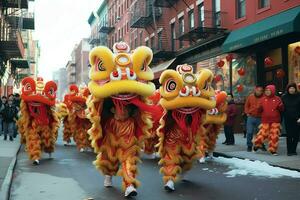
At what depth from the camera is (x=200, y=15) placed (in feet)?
83.1

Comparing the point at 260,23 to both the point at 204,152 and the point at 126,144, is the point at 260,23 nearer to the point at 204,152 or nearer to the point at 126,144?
the point at 204,152

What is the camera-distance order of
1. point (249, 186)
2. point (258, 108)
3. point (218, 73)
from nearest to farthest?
point (249, 186), point (258, 108), point (218, 73)

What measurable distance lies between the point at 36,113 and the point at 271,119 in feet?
19.5

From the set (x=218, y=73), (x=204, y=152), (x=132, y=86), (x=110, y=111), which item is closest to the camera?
(x=132, y=86)

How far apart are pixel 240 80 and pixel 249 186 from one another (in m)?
13.4

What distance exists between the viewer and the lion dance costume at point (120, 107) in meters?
7.36

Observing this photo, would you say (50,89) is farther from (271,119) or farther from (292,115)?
(292,115)

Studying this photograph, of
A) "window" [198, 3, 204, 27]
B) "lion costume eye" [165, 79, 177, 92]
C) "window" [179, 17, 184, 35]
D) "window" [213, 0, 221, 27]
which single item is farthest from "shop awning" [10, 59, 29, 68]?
"lion costume eye" [165, 79, 177, 92]

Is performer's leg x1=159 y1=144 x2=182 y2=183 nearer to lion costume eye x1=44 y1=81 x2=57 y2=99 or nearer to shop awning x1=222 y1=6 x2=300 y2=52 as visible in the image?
lion costume eye x1=44 y1=81 x2=57 y2=99

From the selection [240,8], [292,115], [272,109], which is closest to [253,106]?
[272,109]

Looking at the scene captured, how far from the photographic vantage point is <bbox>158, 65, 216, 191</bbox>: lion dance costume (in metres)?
7.98

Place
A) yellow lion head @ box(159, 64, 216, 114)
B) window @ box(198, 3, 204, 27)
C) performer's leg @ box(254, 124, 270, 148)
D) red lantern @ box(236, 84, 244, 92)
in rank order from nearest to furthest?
yellow lion head @ box(159, 64, 216, 114), performer's leg @ box(254, 124, 270, 148), red lantern @ box(236, 84, 244, 92), window @ box(198, 3, 204, 27)

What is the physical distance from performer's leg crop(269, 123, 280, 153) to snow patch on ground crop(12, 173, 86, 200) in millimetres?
5702

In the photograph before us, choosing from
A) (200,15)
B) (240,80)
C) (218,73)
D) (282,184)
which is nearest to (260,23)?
(240,80)
